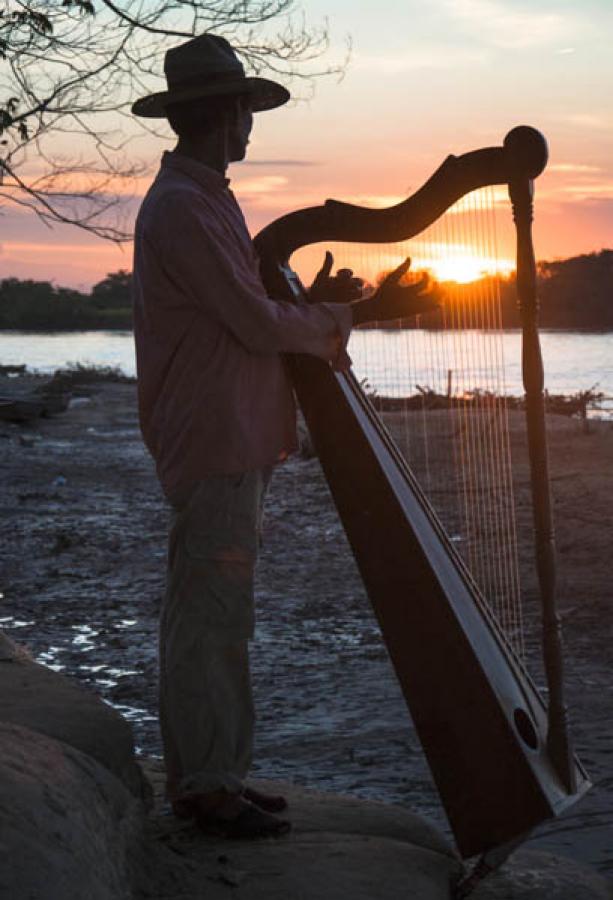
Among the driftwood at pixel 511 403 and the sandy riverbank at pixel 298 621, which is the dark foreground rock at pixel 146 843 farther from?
the driftwood at pixel 511 403

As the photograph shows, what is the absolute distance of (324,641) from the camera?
7410 millimetres

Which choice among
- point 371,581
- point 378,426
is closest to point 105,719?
point 371,581

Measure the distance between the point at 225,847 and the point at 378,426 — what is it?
3.77 ft

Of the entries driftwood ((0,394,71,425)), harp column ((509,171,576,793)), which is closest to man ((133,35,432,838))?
harp column ((509,171,576,793))

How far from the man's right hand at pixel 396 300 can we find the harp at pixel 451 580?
0.12 metres

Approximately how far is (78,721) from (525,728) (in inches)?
44.4

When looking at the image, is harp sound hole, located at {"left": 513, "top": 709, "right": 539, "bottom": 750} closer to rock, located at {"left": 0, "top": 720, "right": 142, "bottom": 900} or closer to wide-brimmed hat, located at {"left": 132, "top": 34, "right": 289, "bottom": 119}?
rock, located at {"left": 0, "top": 720, "right": 142, "bottom": 900}

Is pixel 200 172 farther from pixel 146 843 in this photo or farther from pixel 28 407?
pixel 28 407

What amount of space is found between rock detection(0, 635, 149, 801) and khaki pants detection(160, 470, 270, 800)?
156mm

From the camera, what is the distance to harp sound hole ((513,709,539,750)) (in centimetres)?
374

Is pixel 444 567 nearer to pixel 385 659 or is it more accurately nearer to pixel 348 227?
pixel 348 227

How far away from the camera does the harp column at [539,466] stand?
142 inches

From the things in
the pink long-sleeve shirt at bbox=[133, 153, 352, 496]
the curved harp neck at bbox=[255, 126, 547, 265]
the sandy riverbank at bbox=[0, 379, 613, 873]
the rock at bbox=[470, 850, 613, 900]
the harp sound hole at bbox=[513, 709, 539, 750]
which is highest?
the curved harp neck at bbox=[255, 126, 547, 265]

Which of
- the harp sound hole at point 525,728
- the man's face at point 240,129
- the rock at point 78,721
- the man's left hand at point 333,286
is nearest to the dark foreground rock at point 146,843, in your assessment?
the rock at point 78,721
